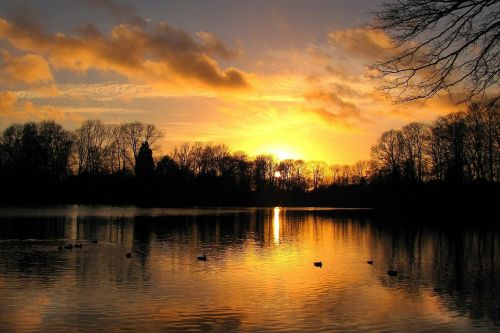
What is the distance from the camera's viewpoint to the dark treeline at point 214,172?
69.7 m

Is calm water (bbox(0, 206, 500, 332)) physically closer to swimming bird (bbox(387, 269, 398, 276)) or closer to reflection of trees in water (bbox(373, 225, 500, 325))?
reflection of trees in water (bbox(373, 225, 500, 325))

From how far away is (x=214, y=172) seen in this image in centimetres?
12588

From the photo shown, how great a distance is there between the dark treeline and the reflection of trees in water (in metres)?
24.0

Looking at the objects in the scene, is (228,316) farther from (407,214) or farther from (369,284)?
(407,214)

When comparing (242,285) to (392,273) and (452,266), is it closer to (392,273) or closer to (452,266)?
(392,273)

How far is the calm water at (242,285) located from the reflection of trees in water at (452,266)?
63mm

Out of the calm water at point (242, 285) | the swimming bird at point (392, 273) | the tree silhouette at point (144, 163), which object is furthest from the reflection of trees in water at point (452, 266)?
the tree silhouette at point (144, 163)

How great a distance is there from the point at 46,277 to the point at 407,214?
59.7 meters

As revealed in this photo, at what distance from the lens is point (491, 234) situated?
137 feet

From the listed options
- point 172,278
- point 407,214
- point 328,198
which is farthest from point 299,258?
point 328,198

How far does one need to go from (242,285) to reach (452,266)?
11.8 m

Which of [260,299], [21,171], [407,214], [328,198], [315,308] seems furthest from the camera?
[328,198]

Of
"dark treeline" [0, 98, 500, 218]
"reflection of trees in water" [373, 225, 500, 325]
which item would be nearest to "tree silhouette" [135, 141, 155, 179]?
"dark treeline" [0, 98, 500, 218]

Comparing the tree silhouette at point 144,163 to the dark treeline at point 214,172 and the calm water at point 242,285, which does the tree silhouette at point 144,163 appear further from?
the calm water at point 242,285
